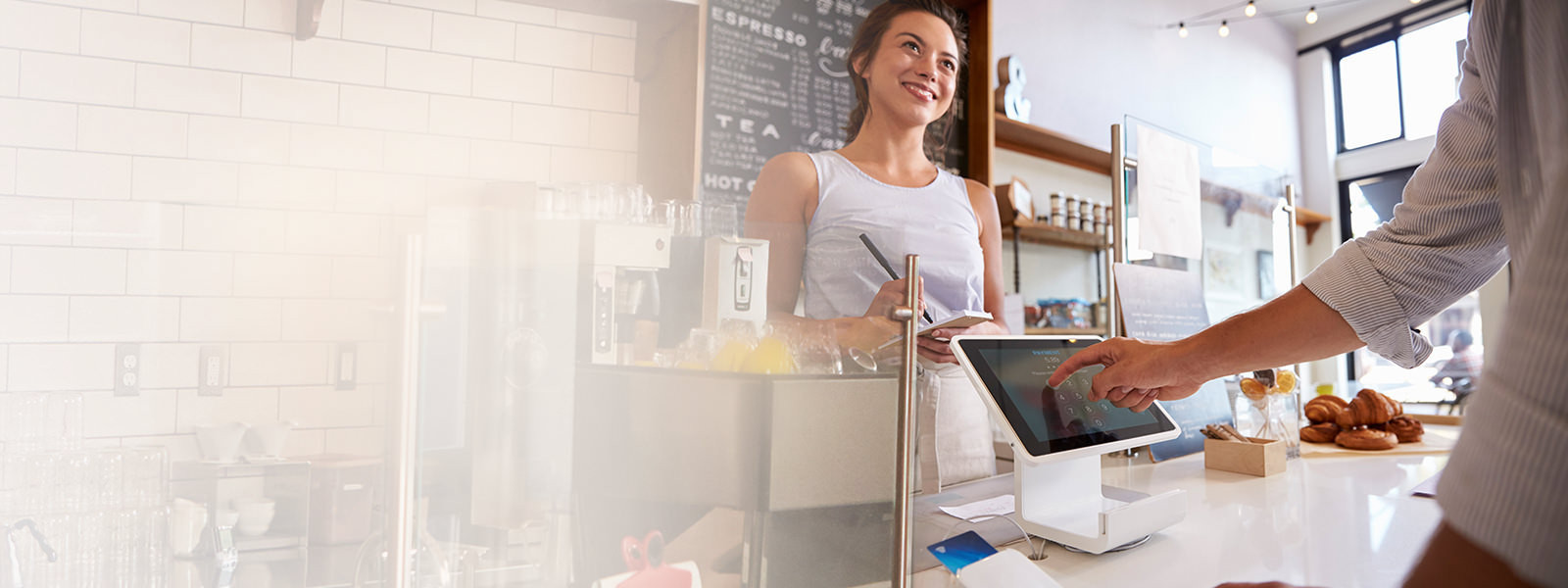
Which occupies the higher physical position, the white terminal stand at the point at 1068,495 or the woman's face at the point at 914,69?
the woman's face at the point at 914,69

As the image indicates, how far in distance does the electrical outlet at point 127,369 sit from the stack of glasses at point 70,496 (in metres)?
0.04

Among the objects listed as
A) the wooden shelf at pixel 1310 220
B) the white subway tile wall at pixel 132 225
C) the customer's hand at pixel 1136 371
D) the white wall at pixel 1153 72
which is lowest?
the customer's hand at pixel 1136 371

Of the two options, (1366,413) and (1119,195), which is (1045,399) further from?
(1366,413)

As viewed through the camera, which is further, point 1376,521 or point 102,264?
point 1376,521

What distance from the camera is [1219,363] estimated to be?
1.10 metres

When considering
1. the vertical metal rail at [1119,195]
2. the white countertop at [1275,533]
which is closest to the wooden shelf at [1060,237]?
the vertical metal rail at [1119,195]

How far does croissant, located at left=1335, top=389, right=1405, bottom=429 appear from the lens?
7.14 ft

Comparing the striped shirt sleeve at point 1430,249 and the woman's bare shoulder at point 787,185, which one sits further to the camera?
the woman's bare shoulder at point 787,185

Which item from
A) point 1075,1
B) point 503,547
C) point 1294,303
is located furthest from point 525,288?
point 1075,1

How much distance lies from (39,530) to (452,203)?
0.58 meters

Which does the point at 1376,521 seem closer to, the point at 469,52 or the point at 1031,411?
the point at 1031,411

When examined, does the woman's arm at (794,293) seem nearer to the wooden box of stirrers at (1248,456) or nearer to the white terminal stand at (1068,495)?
the white terminal stand at (1068,495)

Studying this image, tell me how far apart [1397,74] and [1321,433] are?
542cm

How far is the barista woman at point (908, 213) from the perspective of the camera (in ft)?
4.76
